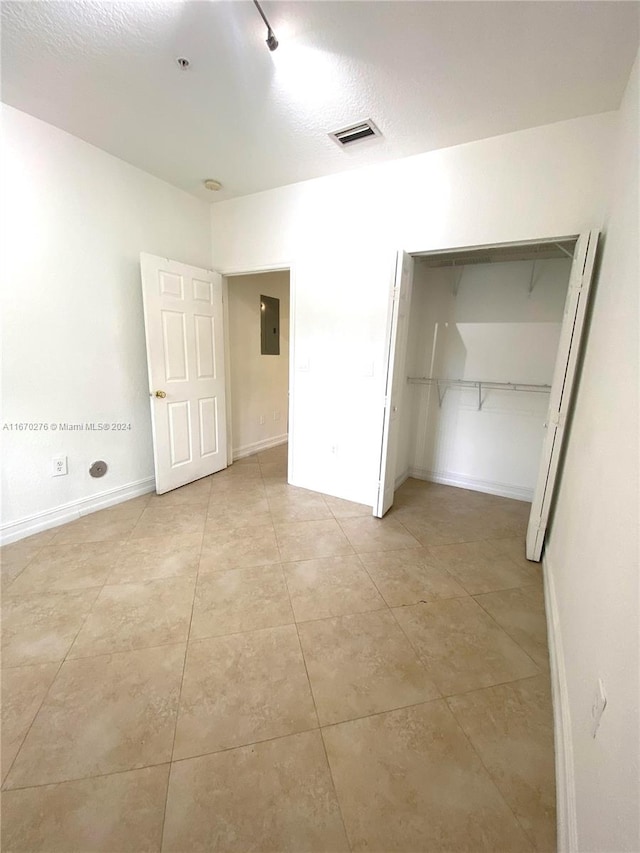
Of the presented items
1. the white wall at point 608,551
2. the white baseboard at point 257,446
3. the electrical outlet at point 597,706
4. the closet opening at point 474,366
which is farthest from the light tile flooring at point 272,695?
the white baseboard at point 257,446

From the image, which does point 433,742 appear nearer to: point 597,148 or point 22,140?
point 597,148

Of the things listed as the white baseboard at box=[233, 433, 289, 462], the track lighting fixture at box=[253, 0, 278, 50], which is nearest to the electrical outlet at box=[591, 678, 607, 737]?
the track lighting fixture at box=[253, 0, 278, 50]

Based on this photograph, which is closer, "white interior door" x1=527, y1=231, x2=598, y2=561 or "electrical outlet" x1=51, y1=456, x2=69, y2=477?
"white interior door" x1=527, y1=231, x2=598, y2=561

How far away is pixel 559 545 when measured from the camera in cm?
186

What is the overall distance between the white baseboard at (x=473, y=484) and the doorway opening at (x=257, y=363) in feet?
4.99

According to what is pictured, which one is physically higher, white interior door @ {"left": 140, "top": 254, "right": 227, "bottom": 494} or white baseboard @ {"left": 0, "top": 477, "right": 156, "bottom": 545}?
white interior door @ {"left": 140, "top": 254, "right": 227, "bottom": 494}

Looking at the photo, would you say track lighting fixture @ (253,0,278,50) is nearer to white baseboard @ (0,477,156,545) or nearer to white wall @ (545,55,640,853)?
white wall @ (545,55,640,853)

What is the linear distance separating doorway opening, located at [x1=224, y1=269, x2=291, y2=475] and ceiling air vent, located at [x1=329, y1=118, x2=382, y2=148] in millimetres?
1573

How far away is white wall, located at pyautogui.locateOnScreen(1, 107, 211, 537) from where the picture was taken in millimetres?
2156

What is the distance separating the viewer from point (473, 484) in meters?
3.43

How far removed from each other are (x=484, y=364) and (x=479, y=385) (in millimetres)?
209

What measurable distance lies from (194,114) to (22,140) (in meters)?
1.10

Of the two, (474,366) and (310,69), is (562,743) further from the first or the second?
(310,69)

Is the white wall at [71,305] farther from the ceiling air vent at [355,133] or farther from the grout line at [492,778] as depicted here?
the grout line at [492,778]
